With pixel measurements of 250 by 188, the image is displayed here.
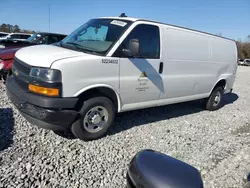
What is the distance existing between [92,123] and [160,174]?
264cm

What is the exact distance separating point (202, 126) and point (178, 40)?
2.08 m

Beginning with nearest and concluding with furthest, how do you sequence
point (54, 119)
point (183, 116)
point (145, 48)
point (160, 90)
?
point (54, 119), point (145, 48), point (160, 90), point (183, 116)

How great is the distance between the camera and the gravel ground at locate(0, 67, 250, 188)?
2.79 meters

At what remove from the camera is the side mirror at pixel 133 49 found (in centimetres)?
365

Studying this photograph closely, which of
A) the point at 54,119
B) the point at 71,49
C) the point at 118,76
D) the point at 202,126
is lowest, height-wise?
the point at 202,126

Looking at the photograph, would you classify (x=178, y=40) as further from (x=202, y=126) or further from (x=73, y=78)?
(x=73, y=78)

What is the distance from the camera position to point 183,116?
5.69 metres

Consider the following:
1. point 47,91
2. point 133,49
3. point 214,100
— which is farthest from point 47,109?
point 214,100

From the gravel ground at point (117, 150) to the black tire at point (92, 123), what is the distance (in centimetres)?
14

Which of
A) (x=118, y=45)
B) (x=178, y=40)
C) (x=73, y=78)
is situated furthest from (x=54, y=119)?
(x=178, y=40)

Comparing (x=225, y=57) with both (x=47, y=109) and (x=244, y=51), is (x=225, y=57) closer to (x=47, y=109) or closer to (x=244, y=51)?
(x=47, y=109)

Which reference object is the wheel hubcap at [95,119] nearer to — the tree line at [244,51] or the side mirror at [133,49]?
the side mirror at [133,49]

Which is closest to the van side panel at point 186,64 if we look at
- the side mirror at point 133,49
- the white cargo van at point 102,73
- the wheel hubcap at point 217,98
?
the white cargo van at point 102,73

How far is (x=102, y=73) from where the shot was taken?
139 inches
